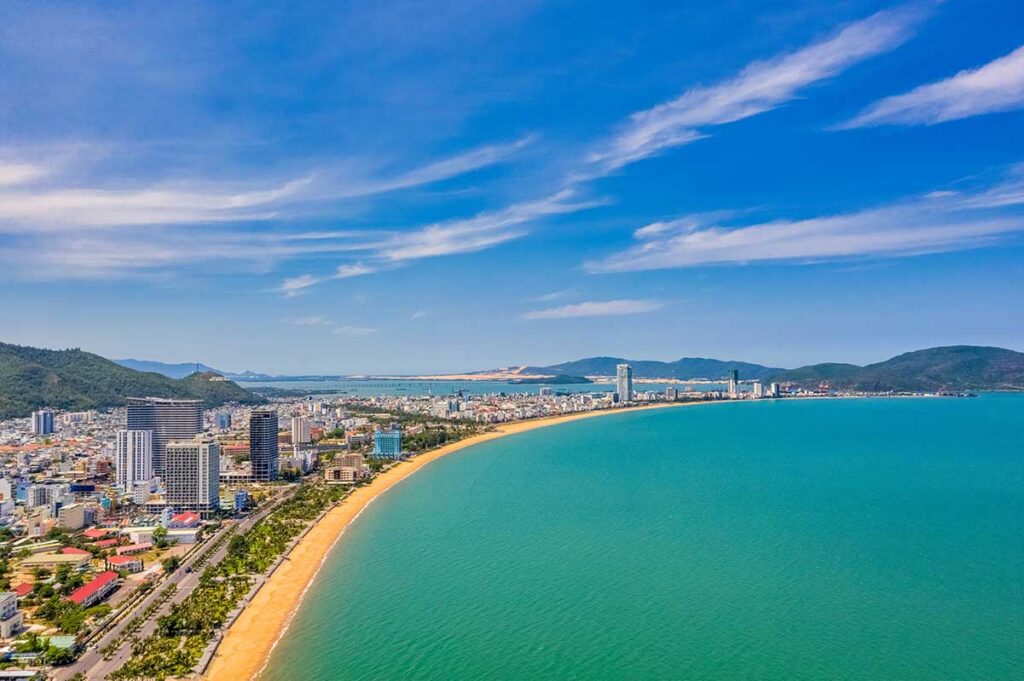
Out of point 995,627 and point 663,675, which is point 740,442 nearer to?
point 995,627

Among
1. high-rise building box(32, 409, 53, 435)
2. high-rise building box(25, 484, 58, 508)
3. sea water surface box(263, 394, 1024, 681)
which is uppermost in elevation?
high-rise building box(32, 409, 53, 435)

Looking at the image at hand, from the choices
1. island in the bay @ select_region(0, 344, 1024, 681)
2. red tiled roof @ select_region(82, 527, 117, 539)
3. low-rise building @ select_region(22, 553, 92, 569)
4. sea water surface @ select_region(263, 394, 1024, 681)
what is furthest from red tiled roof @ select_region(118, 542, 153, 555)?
sea water surface @ select_region(263, 394, 1024, 681)

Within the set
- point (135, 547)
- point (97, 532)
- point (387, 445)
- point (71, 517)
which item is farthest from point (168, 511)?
point (387, 445)

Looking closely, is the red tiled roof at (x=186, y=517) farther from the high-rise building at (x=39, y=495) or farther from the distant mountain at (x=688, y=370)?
the distant mountain at (x=688, y=370)

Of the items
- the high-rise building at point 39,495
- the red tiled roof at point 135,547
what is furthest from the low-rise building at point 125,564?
the high-rise building at point 39,495

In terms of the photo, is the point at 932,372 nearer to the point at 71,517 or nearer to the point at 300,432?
the point at 300,432

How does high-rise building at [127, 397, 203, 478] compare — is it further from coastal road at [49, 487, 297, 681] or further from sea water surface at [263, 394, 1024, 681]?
coastal road at [49, 487, 297, 681]
